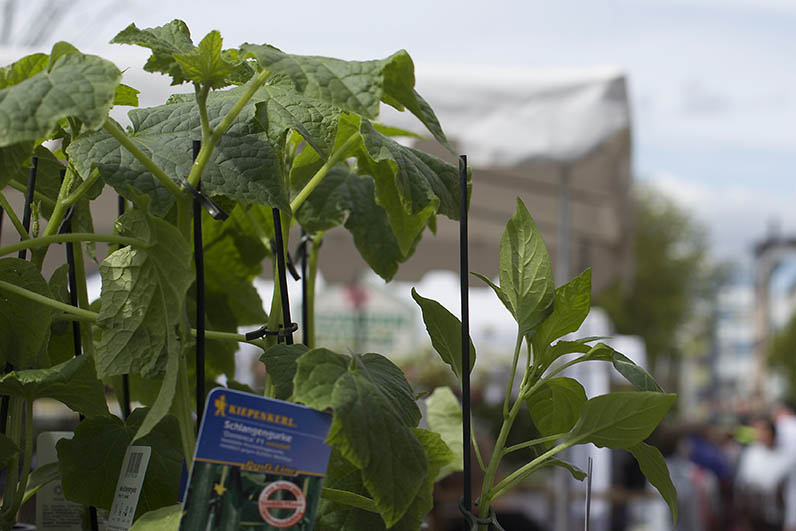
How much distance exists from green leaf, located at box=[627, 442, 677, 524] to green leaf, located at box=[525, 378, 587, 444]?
0.18 feet

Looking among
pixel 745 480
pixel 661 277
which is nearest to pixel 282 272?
pixel 745 480

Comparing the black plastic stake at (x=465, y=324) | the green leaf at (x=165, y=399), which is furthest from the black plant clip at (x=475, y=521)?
the green leaf at (x=165, y=399)

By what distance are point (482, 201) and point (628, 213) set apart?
0.87 m

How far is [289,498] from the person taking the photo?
48 centimetres

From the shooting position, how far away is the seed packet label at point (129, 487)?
552mm

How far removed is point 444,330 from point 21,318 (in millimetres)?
293

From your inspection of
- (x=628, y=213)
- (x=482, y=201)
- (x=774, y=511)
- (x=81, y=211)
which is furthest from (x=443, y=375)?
(x=81, y=211)

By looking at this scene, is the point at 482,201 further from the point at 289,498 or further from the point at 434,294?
the point at 289,498

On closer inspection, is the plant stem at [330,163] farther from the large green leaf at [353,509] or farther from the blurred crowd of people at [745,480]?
the blurred crowd of people at [745,480]

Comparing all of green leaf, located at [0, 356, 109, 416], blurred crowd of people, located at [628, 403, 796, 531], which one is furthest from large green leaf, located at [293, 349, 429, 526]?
blurred crowd of people, located at [628, 403, 796, 531]

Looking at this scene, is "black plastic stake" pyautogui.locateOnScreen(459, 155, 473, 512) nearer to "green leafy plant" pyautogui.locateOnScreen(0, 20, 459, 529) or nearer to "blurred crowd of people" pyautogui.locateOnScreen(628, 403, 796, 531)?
"green leafy plant" pyautogui.locateOnScreen(0, 20, 459, 529)

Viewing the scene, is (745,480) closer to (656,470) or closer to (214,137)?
(656,470)

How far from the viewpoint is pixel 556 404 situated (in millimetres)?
626

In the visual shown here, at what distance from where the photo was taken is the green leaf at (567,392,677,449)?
0.53m
